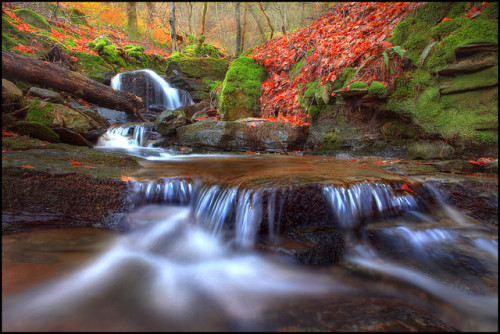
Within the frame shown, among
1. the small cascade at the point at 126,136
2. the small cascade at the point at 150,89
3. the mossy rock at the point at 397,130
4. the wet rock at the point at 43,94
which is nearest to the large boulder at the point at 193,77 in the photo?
the small cascade at the point at 150,89

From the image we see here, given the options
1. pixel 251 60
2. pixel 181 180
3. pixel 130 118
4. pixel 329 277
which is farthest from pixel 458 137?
pixel 130 118

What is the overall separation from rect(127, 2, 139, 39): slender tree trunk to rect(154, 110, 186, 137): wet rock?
17.5 meters

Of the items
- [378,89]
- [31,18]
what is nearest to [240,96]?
[378,89]

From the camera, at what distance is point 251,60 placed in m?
9.55

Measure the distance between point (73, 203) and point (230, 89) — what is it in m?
6.79

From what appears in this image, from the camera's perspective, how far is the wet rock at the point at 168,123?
7.77m

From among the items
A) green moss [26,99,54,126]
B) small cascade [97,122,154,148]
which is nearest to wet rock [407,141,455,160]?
small cascade [97,122,154,148]

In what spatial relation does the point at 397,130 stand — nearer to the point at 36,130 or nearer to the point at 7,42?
the point at 36,130

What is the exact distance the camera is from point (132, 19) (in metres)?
20.1

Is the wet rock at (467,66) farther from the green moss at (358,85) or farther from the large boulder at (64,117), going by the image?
the large boulder at (64,117)

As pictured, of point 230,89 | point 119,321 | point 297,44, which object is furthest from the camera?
point 297,44

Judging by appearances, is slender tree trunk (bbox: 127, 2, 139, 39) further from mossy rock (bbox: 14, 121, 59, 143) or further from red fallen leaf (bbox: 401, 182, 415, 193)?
red fallen leaf (bbox: 401, 182, 415, 193)

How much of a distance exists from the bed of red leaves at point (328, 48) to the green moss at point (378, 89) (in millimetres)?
427

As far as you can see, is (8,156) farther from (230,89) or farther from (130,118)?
(130,118)
